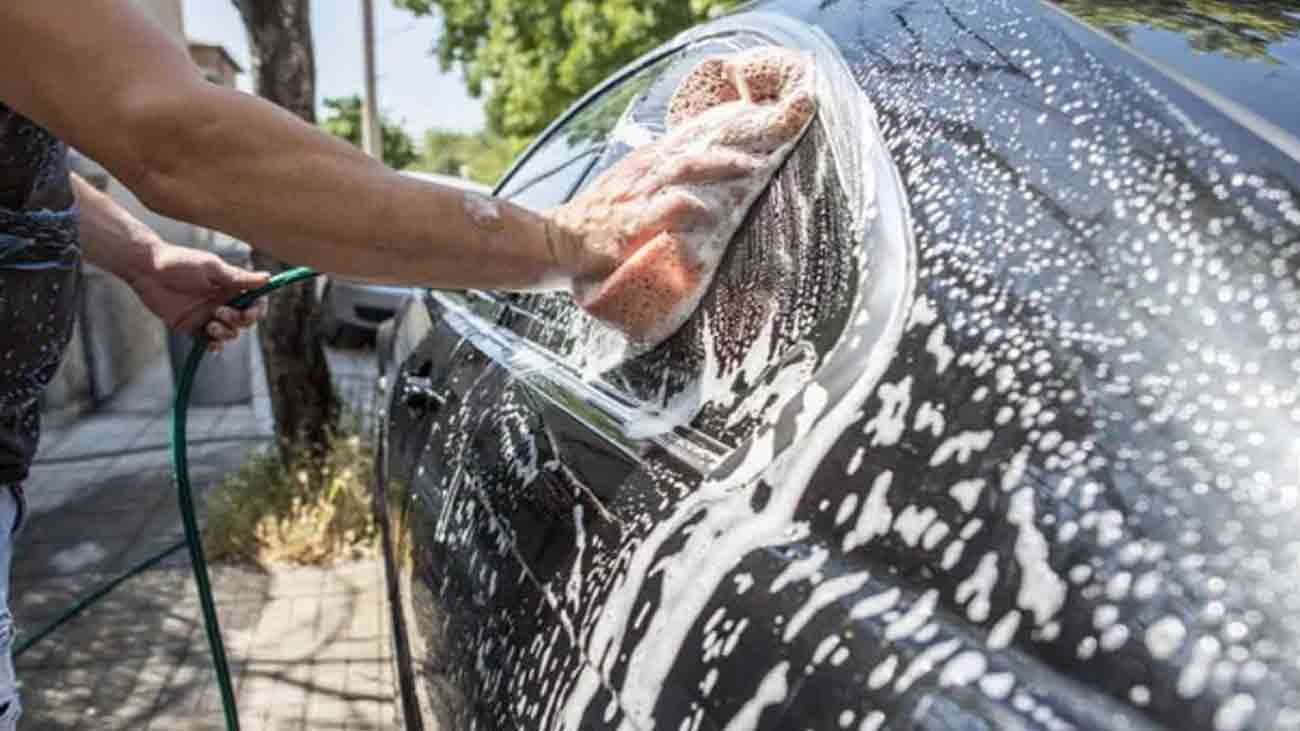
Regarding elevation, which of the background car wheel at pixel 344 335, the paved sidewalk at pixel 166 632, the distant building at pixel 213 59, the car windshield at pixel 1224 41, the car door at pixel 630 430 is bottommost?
the background car wheel at pixel 344 335

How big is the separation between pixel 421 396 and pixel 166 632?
6.24ft

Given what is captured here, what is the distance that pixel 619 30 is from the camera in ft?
38.8

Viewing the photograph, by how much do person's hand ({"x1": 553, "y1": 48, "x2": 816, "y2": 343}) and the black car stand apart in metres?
0.03

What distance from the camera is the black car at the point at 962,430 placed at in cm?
72

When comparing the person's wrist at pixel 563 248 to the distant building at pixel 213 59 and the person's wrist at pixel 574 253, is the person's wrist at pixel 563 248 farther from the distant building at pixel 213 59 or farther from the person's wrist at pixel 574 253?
the distant building at pixel 213 59

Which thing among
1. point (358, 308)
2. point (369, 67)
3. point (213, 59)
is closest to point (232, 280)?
point (358, 308)

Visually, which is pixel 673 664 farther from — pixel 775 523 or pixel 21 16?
pixel 21 16

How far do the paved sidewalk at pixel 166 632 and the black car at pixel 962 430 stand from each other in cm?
197

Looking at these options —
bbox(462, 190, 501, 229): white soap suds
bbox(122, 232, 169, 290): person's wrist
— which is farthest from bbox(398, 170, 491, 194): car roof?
bbox(122, 232, 169, 290): person's wrist

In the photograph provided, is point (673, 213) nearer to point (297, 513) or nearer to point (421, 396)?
point (421, 396)

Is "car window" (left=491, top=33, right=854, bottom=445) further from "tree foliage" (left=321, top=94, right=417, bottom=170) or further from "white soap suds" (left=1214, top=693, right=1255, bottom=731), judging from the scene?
"tree foliage" (left=321, top=94, right=417, bottom=170)

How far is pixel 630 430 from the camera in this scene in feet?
4.28

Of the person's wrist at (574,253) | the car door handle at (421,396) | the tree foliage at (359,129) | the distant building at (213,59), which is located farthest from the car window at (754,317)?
the tree foliage at (359,129)

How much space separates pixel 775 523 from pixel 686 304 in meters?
0.39
